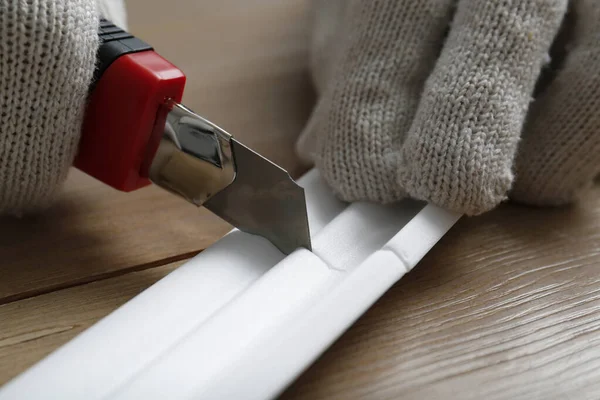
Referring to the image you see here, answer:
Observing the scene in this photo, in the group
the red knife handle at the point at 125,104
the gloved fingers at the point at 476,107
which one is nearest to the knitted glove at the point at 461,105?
the gloved fingers at the point at 476,107

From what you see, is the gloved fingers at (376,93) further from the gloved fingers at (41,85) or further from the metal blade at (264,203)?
the gloved fingers at (41,85)

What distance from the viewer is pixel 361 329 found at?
32 centimetres

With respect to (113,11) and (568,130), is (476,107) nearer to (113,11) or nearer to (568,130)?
(568,130)

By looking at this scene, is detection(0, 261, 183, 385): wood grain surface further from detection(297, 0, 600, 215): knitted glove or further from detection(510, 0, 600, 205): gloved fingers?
detection(510, 0, 600, 205): gloved fingers

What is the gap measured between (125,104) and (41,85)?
0.04m

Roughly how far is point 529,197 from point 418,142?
0.12 m

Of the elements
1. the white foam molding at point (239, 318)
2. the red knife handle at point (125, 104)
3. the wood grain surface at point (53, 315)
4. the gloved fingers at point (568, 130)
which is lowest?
the wood grain surface at point (53, 315)

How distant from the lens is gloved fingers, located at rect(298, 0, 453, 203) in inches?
14.5

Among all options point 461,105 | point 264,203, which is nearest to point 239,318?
point 264,203

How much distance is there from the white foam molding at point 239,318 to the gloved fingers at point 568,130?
0.09m

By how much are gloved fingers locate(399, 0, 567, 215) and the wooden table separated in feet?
0.16

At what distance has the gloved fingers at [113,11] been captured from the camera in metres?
0.38

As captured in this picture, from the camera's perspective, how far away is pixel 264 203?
13.2 inches

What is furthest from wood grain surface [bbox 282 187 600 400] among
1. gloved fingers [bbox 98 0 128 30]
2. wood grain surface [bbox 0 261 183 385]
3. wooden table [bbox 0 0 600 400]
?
gloved fingers [bbox 98 0 128 30]
